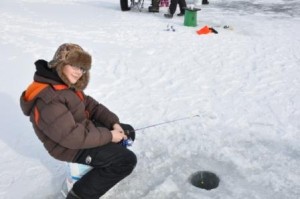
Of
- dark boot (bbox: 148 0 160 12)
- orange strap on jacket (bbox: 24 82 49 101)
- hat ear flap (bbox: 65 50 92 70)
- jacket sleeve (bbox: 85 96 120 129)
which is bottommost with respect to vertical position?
dark boot (bbox: 148 0 160 12)

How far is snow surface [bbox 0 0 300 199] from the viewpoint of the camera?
326 cm

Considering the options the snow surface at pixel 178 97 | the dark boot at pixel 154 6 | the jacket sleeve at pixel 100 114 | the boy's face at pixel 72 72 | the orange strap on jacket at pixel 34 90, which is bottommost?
the snow surface at pixel 178 97

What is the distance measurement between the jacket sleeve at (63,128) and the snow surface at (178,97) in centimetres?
75

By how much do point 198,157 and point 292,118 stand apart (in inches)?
60.2

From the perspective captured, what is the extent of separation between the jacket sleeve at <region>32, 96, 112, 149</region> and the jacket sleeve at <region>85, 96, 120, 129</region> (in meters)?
0.46

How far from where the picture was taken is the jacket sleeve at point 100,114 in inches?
119

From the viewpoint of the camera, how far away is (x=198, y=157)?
11.7 feet

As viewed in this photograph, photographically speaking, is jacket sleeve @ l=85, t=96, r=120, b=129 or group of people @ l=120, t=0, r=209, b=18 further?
group of people @ l=120, t=0, r=209, b=18

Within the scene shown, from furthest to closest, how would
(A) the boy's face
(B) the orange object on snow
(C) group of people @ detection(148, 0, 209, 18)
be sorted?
(C) group of people @ detection(148, 0, 209, 18) < (B) the orange object on snow < (A) the boy's face

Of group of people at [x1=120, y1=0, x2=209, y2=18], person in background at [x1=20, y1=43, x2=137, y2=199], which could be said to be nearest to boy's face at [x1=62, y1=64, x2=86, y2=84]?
person in background at [x1=20, y1=43, x2=137, y2=199]

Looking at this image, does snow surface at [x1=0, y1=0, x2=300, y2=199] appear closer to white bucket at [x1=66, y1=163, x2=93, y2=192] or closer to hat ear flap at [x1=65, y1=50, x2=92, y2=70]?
white bucket at [x1=66, y1=163, x2=93, y2=192]

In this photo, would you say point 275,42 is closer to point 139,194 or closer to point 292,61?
point 292,61

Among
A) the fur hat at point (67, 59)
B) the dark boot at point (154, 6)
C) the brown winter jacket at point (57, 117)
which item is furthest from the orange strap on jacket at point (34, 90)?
the dark boot at point (154, 6)

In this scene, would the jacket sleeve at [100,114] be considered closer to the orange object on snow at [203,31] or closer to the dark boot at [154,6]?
the orange object on snow at [203,31]
